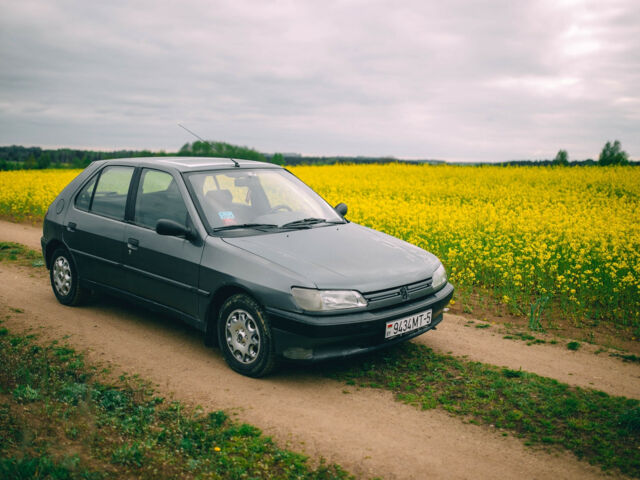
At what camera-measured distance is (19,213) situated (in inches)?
661

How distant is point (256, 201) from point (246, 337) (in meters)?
1.49

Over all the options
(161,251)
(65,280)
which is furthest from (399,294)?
(65,280)

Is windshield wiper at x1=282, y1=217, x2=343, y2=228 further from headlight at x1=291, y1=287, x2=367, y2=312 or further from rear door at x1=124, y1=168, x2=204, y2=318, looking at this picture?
headlight at x1=291, y1=287, x2=367, y2=312

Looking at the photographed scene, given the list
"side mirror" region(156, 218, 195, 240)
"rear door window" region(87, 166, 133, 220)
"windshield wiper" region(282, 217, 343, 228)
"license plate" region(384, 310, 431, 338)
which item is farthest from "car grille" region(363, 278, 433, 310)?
"rear door window" region(87, 166, 133, 220)

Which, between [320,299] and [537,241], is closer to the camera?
[320,299]

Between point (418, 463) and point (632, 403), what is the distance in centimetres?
204

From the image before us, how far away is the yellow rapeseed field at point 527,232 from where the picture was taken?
7.41 meters

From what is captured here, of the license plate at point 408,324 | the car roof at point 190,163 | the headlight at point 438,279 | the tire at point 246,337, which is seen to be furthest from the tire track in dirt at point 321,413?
the car roof at point 190,163

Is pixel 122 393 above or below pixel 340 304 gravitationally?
below

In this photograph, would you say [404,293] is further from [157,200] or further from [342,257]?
[157,200]

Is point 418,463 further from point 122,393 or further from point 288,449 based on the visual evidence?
point 122,393

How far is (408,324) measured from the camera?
15.3ft

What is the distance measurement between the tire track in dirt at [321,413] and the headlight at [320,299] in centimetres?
76

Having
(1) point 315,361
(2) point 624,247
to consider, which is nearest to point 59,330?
(1) point 315,361
